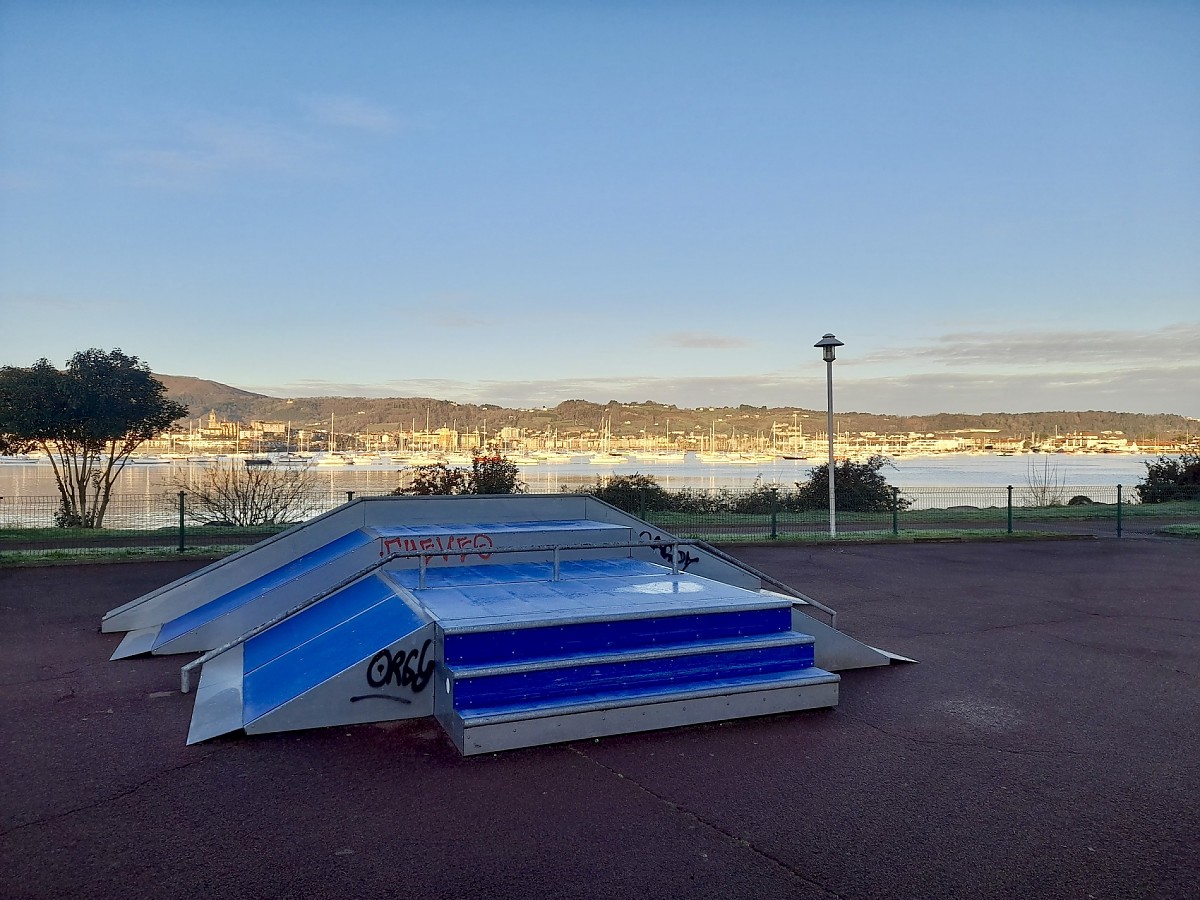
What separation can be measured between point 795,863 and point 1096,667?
18.4ft

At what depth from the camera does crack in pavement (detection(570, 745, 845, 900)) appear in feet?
12.8

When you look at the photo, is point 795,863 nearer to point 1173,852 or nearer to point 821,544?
point 1173,852

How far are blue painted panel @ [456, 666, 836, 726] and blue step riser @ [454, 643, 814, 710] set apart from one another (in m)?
0.03

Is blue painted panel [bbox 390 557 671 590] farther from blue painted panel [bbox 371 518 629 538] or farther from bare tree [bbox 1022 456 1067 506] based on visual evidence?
bare tree [bbox 1022 456 1067 506]

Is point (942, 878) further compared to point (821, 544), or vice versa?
point (821, 544)

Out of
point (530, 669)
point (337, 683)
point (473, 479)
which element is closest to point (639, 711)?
point (530, 669)

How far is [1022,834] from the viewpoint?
4.45 metres

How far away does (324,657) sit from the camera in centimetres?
668

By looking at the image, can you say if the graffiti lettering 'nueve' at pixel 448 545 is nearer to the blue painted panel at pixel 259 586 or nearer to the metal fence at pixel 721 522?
the blue painted panel at pixel 259 586

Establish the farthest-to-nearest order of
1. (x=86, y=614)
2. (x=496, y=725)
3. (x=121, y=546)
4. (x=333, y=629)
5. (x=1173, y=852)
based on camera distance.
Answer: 1. (x=121, y=546)
2. (x=86, y=614)
3. (x=333, y=629)
4. (x=496, y=725)
5. (x=1173, y=852)

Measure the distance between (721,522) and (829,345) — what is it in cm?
620

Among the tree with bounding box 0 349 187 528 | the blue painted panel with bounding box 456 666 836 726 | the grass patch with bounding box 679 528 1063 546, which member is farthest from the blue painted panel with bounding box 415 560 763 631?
the tree with bounding box 0 349 187 528

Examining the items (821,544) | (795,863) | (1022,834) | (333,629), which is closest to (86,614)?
(333,629)

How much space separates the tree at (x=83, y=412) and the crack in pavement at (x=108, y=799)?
2054 centimetres
